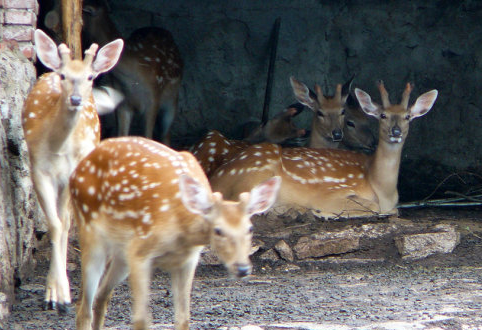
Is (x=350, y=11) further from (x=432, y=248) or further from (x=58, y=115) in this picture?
(x=58, y=115)

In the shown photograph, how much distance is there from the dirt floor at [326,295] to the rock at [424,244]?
0.05 metres

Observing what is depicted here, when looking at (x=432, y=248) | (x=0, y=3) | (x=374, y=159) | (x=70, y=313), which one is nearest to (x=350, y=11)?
(x=374, y=159)

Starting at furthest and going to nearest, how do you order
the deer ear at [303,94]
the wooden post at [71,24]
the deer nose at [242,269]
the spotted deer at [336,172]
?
the deer ear at [303,94] < the spotted deer at [336,172] < the wooden post at [71,24] < the deer nose at [242,269]

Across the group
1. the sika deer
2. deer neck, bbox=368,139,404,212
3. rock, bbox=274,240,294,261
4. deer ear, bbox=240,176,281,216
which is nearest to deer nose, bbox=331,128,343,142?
the sika deer

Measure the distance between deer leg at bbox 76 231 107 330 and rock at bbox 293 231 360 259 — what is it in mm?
2356

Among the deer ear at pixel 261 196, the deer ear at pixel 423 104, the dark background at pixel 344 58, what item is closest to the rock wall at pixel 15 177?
the deer ear at pixel 261 196

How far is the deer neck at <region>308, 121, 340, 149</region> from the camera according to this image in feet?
28.7

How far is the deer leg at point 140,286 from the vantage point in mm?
4336

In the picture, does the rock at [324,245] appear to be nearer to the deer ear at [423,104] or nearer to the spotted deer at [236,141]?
the spotted deer at [236,141]

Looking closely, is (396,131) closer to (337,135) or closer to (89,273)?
(337,135)

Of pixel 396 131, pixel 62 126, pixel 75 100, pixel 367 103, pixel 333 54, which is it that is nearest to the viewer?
pixel 75 100

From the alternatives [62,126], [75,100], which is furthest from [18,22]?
[75,100]

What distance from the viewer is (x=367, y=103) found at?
26.7 ft

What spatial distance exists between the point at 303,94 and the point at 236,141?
0.79 meters
